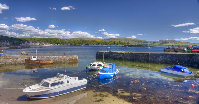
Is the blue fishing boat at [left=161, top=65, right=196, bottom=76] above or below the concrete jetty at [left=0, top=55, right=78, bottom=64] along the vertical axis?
below

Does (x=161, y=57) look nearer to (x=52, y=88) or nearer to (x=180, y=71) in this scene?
(x=180, y=71)

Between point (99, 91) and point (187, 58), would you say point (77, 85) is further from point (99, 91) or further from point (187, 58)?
point (187, 58)

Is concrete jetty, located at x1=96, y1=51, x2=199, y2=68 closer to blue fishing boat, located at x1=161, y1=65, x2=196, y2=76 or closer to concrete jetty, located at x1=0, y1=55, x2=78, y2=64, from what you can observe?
blue fishing boat, located at x1=161, y1=65, x2=196, y2=76

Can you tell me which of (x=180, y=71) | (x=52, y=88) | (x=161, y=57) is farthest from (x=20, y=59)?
(x=161, y=57)

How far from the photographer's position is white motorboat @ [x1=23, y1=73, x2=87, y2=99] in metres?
15.5

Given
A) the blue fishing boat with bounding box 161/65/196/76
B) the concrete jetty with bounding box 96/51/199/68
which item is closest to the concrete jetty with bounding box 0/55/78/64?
the concrete jetty with bounding box 96/51/199/68

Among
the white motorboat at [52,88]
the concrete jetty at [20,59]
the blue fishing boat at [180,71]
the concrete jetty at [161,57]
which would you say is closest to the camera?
the white motorboat at [52,88]

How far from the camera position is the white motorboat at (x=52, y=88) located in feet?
50.8

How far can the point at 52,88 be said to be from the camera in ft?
52.6

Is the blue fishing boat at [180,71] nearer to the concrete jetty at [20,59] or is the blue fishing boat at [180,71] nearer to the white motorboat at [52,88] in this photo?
the white motorboat at [52,88]

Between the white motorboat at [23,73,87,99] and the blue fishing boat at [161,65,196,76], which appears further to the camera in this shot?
the blue fishing boat at [161,65,196,76]

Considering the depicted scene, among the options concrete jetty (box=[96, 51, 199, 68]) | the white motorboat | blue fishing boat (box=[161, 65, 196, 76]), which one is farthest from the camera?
concrete jetty (box=[96, 51, 199, 68])

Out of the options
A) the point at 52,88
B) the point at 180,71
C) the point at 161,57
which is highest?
the point at 161,57

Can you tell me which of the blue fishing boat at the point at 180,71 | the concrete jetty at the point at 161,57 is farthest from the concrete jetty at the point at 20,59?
the blue fishing boat at the point at 180,71
